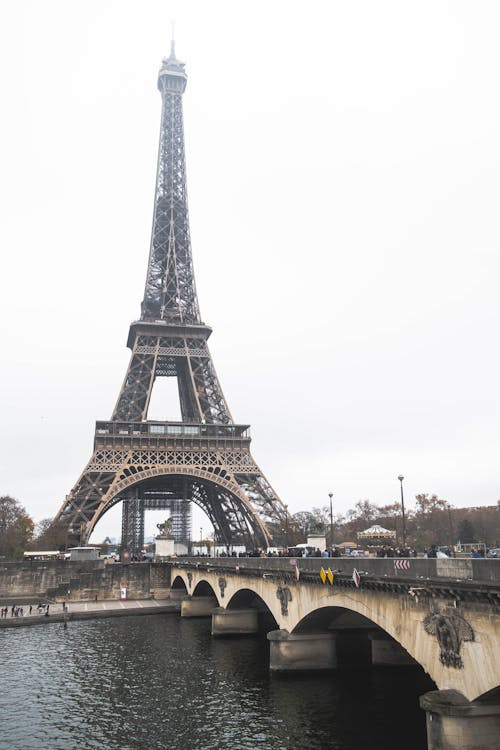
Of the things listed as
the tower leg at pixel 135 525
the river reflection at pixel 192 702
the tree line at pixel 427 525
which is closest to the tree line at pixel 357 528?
the tree line at pixel 427 525

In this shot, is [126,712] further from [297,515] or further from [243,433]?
[297,515]

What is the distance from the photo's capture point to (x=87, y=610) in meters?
56.6

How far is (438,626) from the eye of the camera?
18.0 meters

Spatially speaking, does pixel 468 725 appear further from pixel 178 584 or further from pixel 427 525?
pixel 427 525

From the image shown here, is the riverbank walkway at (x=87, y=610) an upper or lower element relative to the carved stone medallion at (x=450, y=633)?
lower

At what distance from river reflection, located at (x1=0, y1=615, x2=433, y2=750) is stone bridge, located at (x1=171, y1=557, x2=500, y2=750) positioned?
5.81 feet

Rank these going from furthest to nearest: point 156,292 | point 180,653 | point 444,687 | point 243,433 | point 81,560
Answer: point 156,292 → point 243,433 → point 81,560 → point 180,653 → point 444,687

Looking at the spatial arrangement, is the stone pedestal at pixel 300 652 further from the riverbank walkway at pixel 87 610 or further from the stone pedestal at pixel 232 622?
the riverbank walkway at pixel 87 610

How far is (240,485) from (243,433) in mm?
7956

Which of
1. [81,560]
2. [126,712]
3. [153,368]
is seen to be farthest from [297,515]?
[126,712]

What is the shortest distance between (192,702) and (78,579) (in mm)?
41511

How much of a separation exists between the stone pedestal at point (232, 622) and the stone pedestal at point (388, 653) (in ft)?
43.8

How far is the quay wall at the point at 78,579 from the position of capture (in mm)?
64812

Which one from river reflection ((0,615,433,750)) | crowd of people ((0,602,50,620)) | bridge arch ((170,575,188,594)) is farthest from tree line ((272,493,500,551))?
river reflection ((0,615,433,750))
